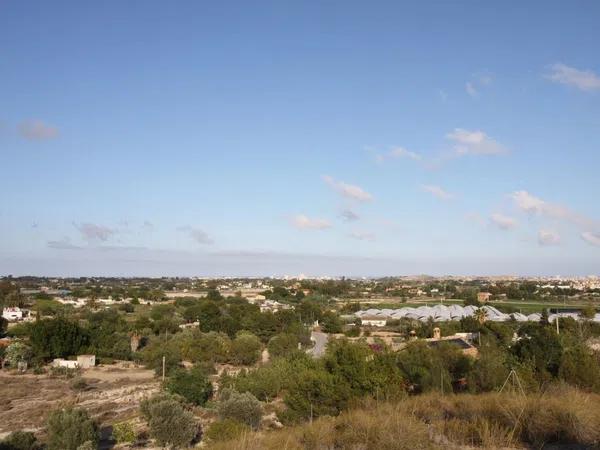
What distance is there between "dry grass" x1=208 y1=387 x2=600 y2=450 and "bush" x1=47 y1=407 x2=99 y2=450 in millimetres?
7902

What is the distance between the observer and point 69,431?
1466cm

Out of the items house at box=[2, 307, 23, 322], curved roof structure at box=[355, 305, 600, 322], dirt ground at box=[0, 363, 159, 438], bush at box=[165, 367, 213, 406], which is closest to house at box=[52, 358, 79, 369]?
dirt ground at box=[0, 363, 159, 438]

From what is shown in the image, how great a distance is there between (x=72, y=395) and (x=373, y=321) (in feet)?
137

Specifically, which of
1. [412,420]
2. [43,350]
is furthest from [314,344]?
[412,420]

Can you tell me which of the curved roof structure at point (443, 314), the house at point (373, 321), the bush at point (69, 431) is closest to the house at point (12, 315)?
the house at point (373, 321)

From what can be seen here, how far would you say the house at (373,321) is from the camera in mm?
59688

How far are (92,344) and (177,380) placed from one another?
64.5 ft

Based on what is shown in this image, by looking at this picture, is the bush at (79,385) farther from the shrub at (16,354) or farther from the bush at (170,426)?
the bush at (170,426)

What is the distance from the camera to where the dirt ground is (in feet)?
67.3

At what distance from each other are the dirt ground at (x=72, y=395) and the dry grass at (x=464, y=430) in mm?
13490

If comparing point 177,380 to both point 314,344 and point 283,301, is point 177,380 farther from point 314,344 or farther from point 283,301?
point 283,301

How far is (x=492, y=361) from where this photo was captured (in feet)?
67.9

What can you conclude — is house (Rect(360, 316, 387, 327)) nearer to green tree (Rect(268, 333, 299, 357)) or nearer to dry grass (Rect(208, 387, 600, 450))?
green tree (Rect(268, 333, 299, 357))

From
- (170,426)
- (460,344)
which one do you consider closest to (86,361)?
(170,426)
